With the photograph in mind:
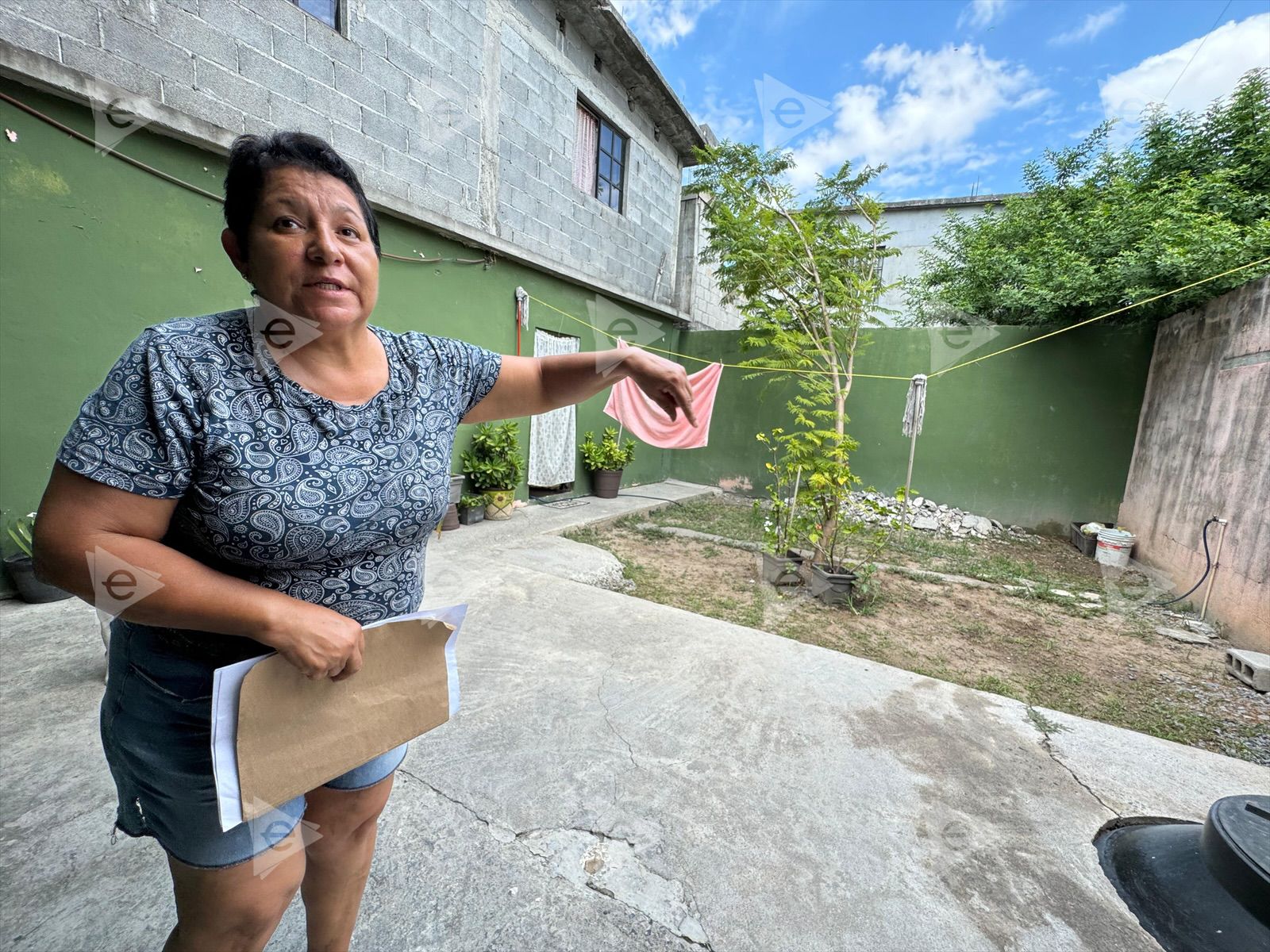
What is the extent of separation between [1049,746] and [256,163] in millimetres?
2620

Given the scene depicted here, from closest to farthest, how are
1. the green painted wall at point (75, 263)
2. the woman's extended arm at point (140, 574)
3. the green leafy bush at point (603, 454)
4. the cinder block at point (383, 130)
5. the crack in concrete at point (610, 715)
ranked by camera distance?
the woman's extended arm at point (140, 574)
the crack in concrete at point (610, 715)
the green painted wall at point (75, 263)
the cinder block at point (383, 130)
the green leafy bush at point (603, 454)

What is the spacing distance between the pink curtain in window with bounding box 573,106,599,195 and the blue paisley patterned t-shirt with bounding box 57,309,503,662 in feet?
17.8

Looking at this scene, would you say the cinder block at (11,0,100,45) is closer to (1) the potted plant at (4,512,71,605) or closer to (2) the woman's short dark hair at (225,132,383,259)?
(1) the potted plant at (4,512,71,605)

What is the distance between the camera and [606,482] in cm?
605

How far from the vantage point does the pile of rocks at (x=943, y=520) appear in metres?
5.59

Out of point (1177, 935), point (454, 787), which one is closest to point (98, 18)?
point (454, 787)

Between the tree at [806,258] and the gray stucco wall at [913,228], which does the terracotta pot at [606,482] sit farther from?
the gray stucco wall at [913,228]

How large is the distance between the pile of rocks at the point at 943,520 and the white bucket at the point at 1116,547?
40.2 inches

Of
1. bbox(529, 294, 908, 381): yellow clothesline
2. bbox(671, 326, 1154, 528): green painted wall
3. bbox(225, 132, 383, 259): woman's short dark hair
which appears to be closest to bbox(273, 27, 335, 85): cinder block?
bbox(529, 294, 908, 381): yellow clothesline

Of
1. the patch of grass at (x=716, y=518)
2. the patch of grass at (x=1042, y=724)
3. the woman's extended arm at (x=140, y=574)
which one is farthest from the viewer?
the patch of grass at (x=716, y=518)

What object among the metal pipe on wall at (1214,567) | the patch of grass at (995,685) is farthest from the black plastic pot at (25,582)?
the metal pipe on wall at (1214,567)

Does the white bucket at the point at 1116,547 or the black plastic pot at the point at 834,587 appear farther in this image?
the white bucket at the point at 1116,547

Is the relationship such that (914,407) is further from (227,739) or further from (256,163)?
(227,739)

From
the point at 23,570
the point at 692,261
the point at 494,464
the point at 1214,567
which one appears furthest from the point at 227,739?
the point at 692,261
